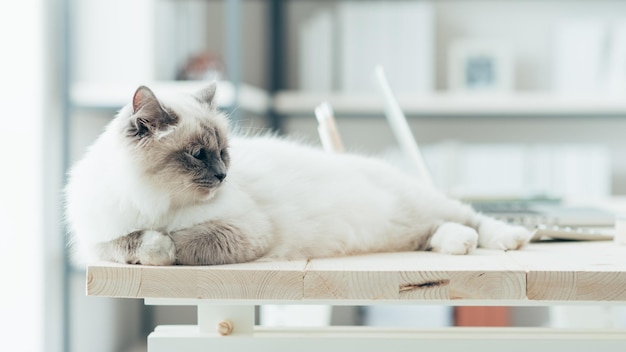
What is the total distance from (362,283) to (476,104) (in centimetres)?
223

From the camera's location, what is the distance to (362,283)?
3.15 feet

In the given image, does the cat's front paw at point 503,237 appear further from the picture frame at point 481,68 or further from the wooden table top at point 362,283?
the picture frame at point 481,68

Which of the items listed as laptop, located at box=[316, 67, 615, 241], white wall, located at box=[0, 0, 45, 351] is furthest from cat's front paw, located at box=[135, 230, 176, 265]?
white wall, located at box=[0, 0, 45, 351]

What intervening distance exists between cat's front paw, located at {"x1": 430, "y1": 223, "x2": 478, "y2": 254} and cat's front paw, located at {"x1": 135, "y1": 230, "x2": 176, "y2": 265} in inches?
17.5

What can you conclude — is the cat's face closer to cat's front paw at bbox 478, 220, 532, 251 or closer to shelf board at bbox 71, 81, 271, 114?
cat's front paw at bbox 478, 220, 532, 251

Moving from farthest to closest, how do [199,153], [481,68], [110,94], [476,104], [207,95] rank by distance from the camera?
[481,68]
[476,104]
[110,94]
[207,95]
[199,153]

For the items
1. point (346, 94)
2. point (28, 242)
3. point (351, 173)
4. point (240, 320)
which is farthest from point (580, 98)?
point (240, 320)

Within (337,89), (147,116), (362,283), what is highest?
(337,89)

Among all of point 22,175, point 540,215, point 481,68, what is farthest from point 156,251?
point 481,68

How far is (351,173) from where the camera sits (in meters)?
1.34

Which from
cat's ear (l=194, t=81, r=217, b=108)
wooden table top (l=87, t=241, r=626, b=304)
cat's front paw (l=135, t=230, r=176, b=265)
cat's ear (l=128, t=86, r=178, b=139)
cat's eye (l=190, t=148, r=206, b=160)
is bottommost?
wooden table top (l=87, t=241, r=626, b=304)

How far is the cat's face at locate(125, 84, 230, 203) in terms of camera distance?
102 cm

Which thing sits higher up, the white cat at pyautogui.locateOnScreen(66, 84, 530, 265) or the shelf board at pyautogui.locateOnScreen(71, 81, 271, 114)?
the shelf board at pyautogui.locateOnScreen(71, 81, 271, 114)

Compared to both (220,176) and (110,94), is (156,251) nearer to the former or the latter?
(220,176)
